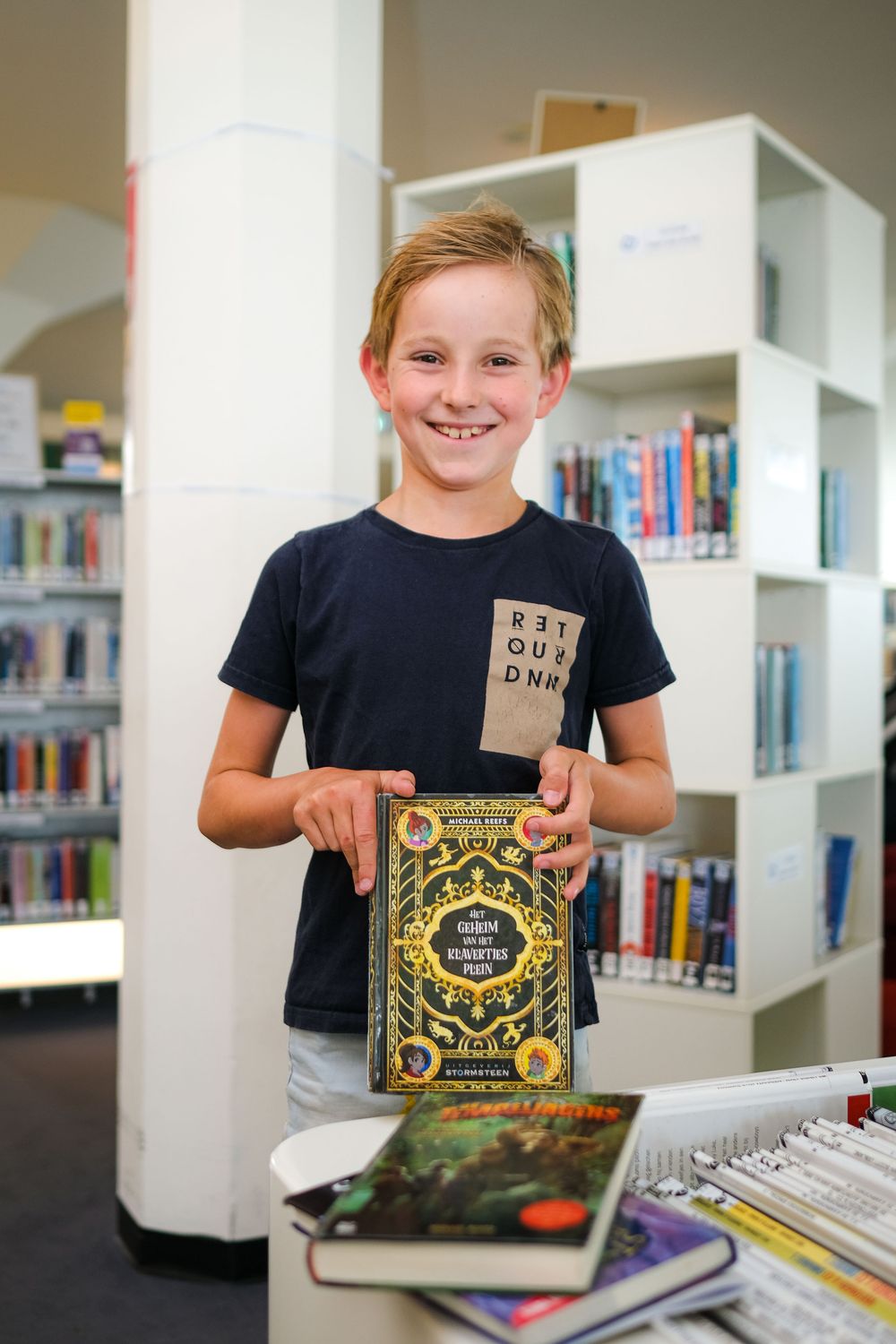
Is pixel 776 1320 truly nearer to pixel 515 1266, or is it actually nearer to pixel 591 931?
pixel 515 1266

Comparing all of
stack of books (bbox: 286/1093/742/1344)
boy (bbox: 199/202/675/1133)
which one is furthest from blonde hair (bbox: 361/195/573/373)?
stack of books (bbox: 286/1093/742/1344)

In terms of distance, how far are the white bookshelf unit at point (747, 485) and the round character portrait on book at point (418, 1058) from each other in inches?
62.3

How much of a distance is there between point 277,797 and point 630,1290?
21.2 inches

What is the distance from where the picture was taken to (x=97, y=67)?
4266 mm

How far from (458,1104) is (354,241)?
2.12 meters

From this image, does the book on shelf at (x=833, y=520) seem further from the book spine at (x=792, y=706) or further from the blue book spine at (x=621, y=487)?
the blue book spine at (x=621, y=487)

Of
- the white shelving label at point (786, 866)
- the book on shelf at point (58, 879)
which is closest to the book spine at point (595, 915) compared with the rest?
the white shelving label at point (786, 866)

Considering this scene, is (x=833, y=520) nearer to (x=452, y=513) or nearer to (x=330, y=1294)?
(x=452, y=513)

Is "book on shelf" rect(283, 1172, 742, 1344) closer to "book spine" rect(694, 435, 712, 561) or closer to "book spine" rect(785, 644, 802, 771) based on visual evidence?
"book spine" rect(694, 435, 712, 561)

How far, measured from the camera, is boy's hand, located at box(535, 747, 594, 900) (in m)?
0.90

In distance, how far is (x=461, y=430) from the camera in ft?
3.59

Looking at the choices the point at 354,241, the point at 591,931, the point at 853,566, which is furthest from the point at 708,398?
the point at 591,931

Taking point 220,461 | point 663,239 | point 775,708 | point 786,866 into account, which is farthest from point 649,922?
point 663,239

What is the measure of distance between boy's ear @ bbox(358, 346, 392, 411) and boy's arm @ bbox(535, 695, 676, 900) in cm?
38
